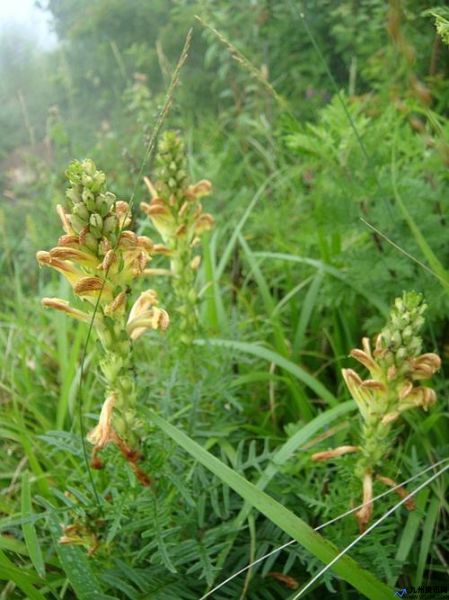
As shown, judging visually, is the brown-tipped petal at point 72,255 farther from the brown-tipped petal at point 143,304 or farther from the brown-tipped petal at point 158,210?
the brown-tipped petal at point 158,210

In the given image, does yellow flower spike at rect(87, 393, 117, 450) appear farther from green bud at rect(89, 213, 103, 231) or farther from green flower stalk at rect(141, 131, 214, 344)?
green flower stalk at rect(141, 131, 214, 344)

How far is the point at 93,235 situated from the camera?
1060 millimetres

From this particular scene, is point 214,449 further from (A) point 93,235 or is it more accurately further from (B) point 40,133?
(B) point 40,133

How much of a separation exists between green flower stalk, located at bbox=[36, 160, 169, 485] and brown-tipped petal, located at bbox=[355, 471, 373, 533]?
1.54ft

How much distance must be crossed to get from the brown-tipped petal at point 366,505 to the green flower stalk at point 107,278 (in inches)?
18.5

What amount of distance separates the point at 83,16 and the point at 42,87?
0.91 m

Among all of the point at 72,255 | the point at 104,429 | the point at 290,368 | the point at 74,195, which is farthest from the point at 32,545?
the point at 290,368

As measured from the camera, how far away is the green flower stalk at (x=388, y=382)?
3.84 ft

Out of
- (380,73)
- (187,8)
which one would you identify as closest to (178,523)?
(380,73)

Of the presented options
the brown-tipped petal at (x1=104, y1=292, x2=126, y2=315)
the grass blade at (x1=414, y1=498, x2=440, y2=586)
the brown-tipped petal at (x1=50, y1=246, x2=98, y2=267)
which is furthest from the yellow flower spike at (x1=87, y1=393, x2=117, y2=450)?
the grass blade at (x1=414, y1=498, x2=440, y2=586)

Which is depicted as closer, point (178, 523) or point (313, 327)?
point (178, 523)

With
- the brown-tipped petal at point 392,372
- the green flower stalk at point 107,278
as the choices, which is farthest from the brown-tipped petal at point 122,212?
the brown-tipped petal at point 392,372

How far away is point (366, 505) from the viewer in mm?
1208

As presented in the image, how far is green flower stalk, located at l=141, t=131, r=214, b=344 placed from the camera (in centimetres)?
158
